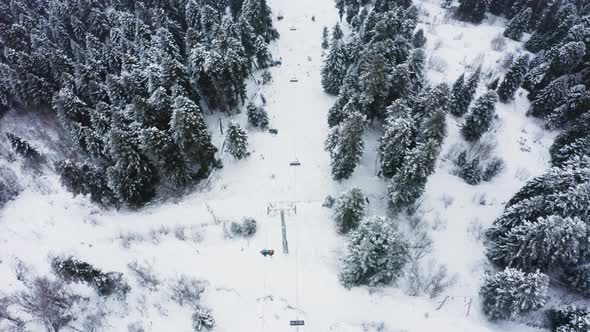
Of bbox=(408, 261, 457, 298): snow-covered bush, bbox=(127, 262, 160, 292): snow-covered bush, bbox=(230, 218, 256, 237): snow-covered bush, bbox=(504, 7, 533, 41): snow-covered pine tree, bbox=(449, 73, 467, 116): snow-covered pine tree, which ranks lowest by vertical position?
bbox=(127, 262, 160, 292): snow-covered bush

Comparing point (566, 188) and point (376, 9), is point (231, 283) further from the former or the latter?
point (376, 9)

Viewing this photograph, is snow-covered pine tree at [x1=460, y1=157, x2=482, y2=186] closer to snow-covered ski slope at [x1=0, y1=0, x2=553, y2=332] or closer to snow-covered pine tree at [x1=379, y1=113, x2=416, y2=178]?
snow-covered ski slope at [x1=0, y1=0, x2=553, y2=332]

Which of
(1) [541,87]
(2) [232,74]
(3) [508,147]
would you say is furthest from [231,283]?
(1) [541,87]

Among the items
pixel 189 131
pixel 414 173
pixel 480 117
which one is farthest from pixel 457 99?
pixel 189 131

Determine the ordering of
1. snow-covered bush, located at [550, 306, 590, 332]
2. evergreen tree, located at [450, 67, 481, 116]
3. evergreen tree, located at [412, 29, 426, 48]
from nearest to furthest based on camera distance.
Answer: snow-covered bush, located at [550, 306, 590, 332]
evergreen tree, located at [450, 67, 481, 116]
evergreen tree, located at [412, 29, 426, 48]

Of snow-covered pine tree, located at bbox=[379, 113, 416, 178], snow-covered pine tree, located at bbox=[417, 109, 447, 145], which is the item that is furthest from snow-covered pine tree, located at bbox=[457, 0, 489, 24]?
snow-covered pine tree, located at bbox=[379, 113, 416, 178]

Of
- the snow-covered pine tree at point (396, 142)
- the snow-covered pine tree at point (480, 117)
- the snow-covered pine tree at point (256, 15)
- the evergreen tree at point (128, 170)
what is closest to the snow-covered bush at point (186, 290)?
the evergreen tree at point (128, 170)
